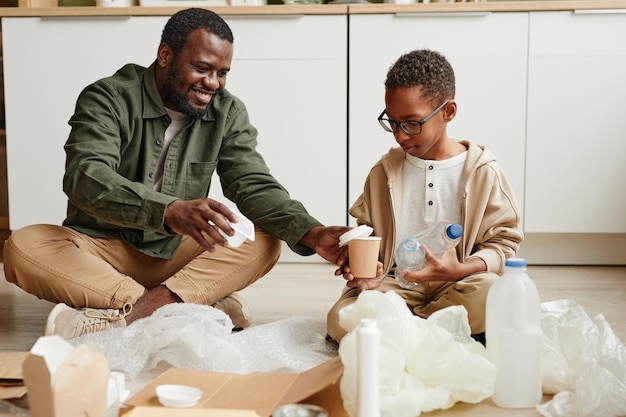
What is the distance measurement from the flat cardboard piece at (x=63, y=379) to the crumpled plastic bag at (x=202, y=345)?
42 centimetres

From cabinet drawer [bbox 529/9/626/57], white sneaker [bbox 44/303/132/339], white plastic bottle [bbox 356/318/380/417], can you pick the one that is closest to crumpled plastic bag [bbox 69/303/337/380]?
white sneaker [bbox 44/303/132/339]

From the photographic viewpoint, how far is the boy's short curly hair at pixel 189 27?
Result: 2111 millimetres

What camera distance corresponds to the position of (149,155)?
2.16 meters

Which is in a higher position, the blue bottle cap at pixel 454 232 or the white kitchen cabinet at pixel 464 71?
the white kitchen cabinet at pixel 464 71

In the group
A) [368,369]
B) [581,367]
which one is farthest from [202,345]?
[581,367]

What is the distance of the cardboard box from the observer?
138cm

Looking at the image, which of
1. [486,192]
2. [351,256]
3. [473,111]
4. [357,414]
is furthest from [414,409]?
[473,111]

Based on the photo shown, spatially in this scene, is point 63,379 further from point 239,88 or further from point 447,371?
point 239,88

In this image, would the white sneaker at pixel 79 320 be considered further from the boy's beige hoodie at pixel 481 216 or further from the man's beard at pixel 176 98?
the boy's beige hoodie at pixel 481 216

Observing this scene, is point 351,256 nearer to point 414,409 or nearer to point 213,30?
point 414,409

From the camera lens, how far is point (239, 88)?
3.27 metres

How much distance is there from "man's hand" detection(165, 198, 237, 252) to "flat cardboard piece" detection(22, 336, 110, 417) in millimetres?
500

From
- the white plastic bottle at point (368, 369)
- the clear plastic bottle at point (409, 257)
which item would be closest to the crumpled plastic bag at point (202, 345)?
the clear plastic bottle at point (409, 257)

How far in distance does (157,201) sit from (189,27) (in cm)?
53
